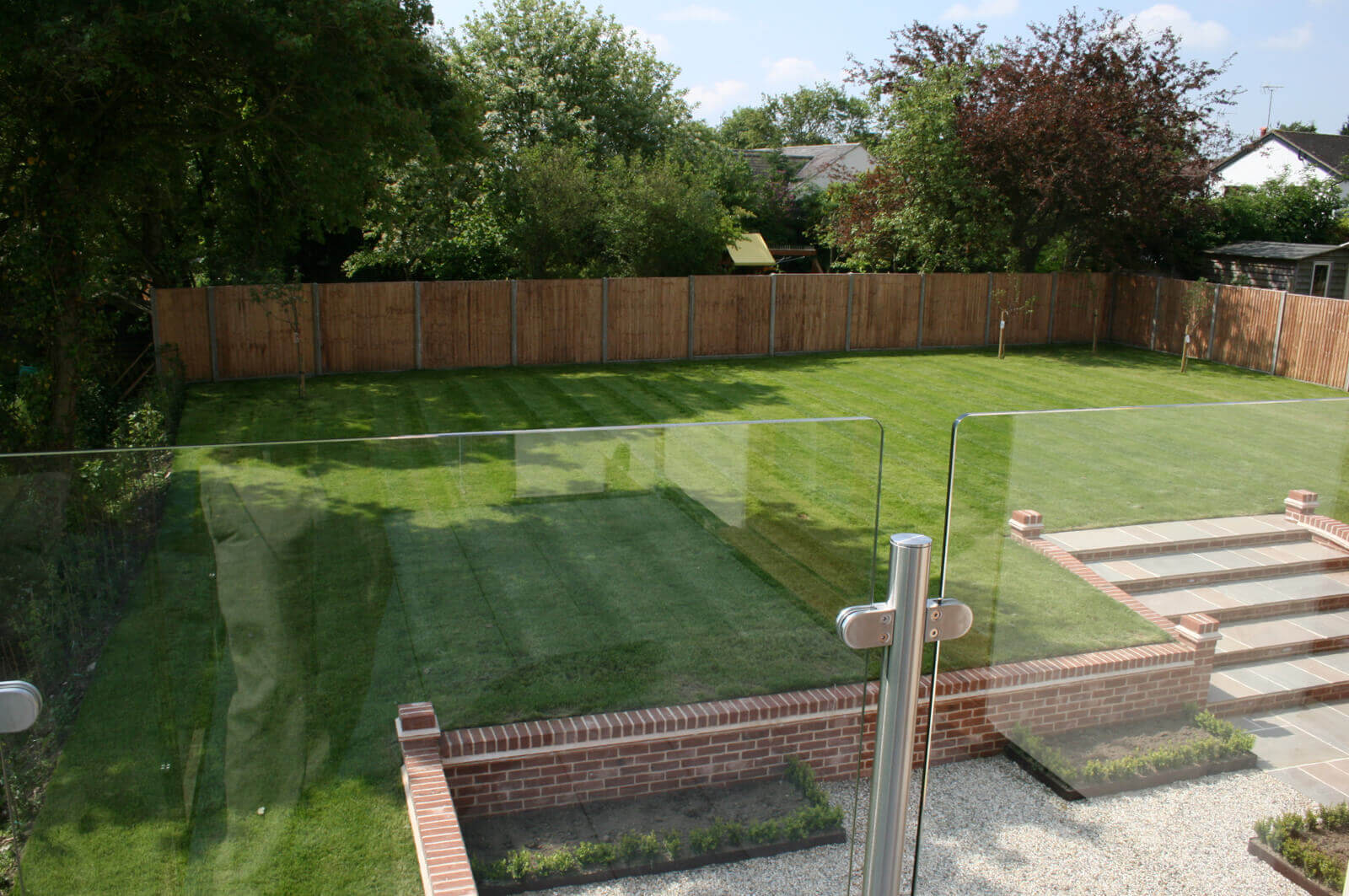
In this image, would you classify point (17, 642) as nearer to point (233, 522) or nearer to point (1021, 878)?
point (233, 522)

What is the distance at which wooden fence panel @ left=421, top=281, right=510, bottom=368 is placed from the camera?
1775 cm

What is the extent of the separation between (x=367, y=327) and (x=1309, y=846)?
646 inches

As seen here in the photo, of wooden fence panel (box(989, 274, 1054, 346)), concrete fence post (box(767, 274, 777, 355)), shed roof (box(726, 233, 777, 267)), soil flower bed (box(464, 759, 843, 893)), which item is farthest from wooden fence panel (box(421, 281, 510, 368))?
soil flower bed (box(464, 759, 843, 893))

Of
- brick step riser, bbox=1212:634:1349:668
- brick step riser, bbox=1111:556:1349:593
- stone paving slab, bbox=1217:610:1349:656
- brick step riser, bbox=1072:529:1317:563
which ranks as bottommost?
brick step riser, bbox=1212:634:1349:668

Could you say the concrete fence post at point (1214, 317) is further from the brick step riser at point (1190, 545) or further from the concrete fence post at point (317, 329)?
the brick step riser at point (1190, 545)

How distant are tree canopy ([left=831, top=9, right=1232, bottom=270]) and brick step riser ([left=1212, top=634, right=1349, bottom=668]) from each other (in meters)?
19.5

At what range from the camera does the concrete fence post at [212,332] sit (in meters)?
15.9

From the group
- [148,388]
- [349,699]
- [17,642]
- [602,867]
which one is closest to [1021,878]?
[602,867]

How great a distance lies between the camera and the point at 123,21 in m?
9.57

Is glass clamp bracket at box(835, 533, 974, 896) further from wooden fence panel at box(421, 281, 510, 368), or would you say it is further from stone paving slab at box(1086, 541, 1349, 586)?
wooden fence panel at box(421, 281, 510, 368)

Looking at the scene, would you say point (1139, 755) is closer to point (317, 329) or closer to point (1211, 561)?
point (1211, 561)

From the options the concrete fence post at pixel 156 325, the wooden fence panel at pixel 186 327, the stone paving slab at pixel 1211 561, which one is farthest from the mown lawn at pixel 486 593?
the wooden fence panel at pixel 186 327

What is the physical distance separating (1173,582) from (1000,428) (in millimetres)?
762

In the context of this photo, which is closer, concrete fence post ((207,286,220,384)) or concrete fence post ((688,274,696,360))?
concrete fence post ((207,286,220,384))
